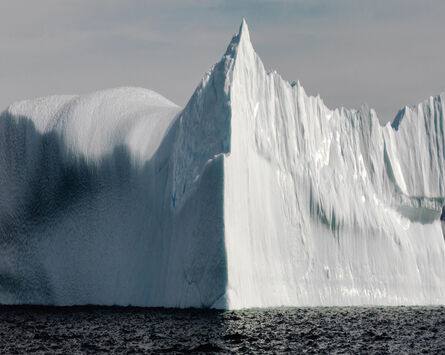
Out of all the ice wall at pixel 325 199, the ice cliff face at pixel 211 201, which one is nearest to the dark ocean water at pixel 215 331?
the ice cliff face at pixel 211 201

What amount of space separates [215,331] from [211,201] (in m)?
5.97

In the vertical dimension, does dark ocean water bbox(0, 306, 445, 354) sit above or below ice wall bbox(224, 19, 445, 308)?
below

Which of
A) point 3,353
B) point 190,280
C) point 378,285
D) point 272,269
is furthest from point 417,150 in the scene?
point 3,353

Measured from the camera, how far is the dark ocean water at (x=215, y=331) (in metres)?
17.2

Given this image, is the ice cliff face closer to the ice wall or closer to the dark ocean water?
the ice wall

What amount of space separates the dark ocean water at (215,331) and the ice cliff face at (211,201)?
1286mm

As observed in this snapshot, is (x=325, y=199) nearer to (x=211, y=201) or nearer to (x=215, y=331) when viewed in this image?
(x=211, y=201)

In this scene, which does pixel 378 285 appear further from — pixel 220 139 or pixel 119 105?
pixel 119 105

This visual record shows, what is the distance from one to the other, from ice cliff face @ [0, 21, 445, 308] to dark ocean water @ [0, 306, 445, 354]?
1.29 meters

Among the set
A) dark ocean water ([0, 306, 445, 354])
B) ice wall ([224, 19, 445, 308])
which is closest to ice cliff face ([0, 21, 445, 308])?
ice wall ([224, 19, 445, 308])

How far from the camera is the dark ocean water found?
1719 centimetres

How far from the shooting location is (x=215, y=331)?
19.1m

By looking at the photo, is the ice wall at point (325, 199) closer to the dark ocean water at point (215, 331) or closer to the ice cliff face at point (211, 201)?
the ice cliff face at point (211, 201)

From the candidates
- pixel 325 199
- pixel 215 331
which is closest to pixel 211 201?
pixel 325 199
